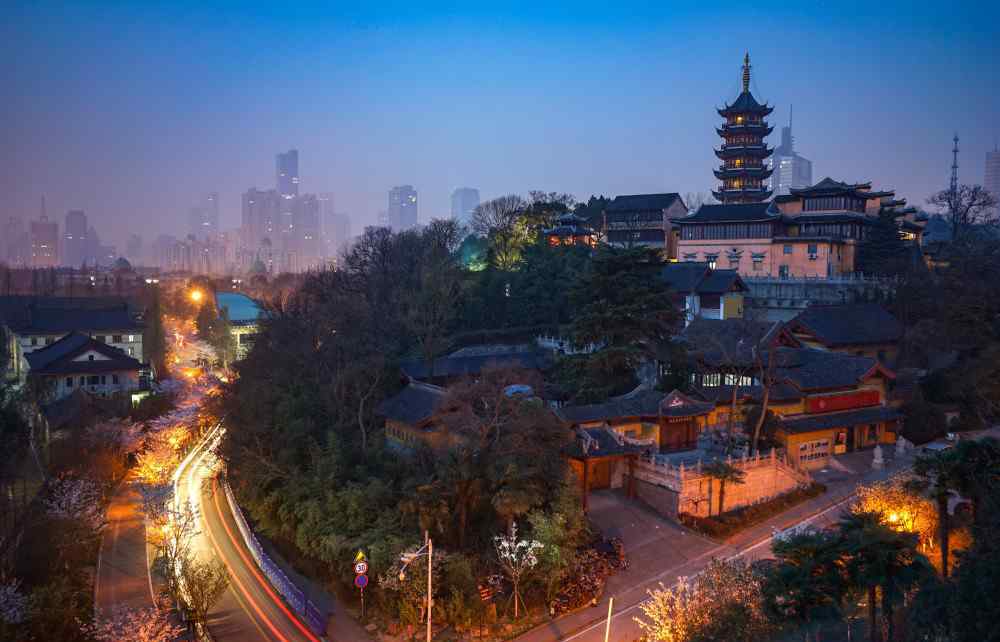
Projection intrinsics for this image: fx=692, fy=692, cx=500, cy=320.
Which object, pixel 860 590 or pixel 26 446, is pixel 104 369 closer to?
pixel 26 446

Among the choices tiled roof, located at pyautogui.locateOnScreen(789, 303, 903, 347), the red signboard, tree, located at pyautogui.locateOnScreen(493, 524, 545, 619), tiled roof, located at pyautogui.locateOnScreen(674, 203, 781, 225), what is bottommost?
tree, located at pyautogui.locateOnScreen(493, 524, 545, 619)

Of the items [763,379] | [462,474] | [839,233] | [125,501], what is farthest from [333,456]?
[839,233]

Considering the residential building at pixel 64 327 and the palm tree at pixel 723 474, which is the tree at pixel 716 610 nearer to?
the palm tree at pixel 723 474

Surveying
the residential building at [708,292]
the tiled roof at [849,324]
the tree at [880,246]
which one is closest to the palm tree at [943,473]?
the tiled roof at [849,324]

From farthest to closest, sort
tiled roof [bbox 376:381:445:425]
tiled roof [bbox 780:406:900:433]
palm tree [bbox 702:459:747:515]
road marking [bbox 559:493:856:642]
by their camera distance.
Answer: tiled roof [bbox 780:406:900:433]
tiled roof [bbox 376:381:445:425]
palm tree [bbox 702:459:747:515]
road marking [bbox 559:493:856:642]

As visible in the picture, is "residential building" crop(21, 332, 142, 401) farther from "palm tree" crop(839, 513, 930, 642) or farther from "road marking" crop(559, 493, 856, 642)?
"palm tree" crop(839, 513, 930, 642)

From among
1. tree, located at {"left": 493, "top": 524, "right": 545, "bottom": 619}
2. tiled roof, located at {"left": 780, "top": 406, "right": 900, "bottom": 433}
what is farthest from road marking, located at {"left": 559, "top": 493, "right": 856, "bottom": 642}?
tiled roof, located at {"left": 780, "top": 406, "right": 900, "bottom": 433}

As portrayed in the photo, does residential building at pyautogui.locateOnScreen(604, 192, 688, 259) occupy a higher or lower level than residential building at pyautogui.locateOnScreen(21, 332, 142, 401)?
higher

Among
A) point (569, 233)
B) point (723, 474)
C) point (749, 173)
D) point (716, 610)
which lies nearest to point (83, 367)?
point (569, 233)
